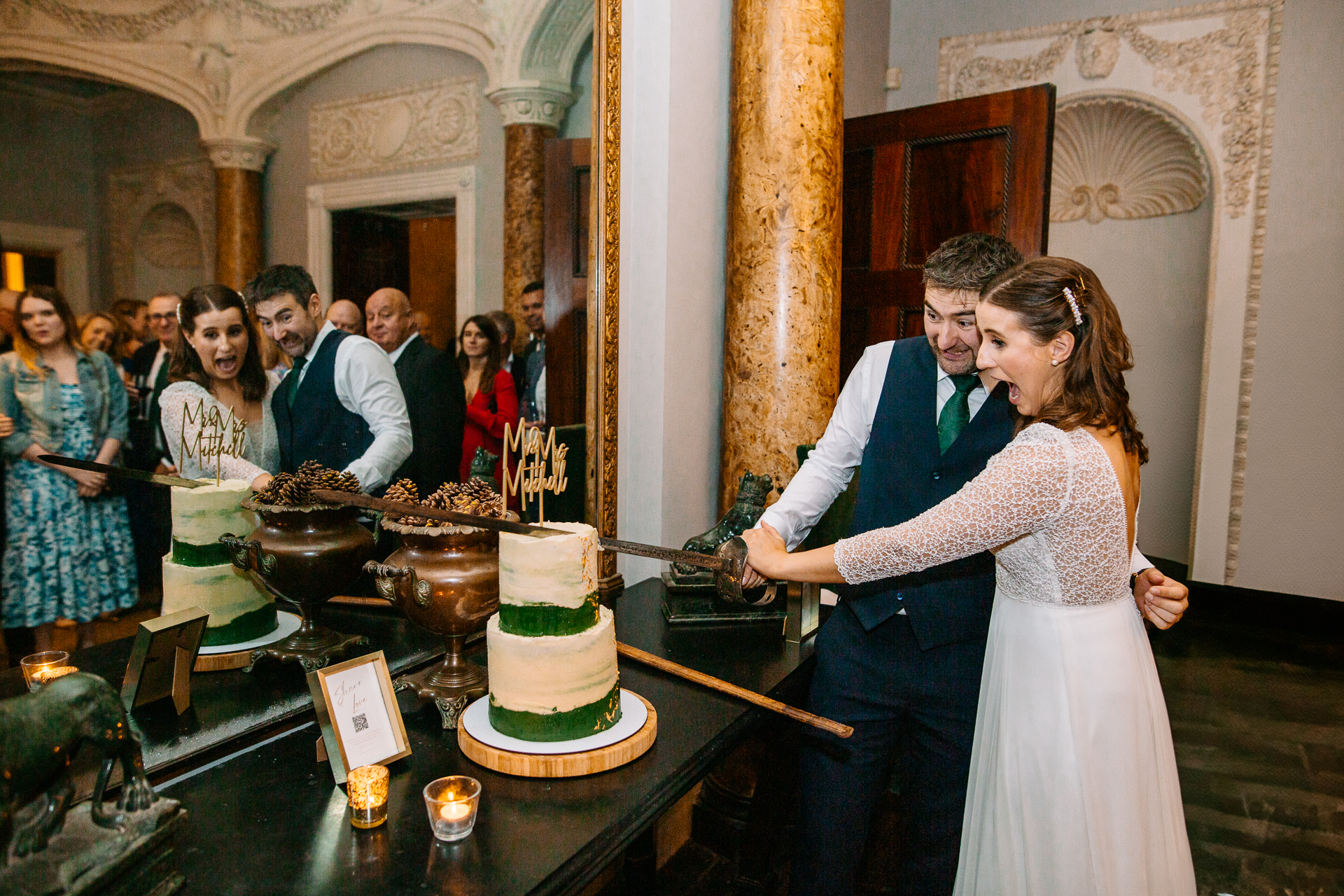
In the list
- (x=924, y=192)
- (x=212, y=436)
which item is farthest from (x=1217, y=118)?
(x=212, y=436)

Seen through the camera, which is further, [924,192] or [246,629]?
[924,192]

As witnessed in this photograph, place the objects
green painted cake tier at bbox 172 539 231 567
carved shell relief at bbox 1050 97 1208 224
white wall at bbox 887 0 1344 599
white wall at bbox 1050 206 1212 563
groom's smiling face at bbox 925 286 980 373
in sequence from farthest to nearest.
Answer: white wall at bbox 1050 206 1212 563, carved shell relief at bbox 1050 97 1208 224, white wall at bbox 887 0 1344 599, groom's smiling face at bbox 925 286 980 373, green painted cake tier at bbox 172 539 231 567

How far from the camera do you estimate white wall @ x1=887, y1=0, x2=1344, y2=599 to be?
5277 millimetres

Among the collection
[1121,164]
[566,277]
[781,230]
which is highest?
[1121,164]

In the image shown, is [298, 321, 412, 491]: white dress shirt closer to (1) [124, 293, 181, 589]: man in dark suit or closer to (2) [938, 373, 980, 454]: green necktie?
(1) [124, 293, 181, 589]: man in dark suit

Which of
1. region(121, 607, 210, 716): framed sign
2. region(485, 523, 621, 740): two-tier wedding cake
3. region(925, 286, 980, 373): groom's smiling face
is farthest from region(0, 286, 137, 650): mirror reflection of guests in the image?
region(925, 286, 980, 373): groom's smiling face

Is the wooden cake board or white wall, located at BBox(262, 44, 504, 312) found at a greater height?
white wall, located at BBox(262, 44, 504, 312)

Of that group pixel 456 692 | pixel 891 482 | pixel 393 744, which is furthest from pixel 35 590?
pixel 891 482

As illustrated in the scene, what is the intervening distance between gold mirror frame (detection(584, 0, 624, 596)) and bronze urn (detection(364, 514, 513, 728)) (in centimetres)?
89

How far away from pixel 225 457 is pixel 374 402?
0.31 metres

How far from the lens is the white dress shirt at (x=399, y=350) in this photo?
1.87 m

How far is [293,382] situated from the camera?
5.60 feet

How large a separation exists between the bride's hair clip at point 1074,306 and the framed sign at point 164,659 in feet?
5.49

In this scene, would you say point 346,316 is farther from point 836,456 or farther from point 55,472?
point 836,456
